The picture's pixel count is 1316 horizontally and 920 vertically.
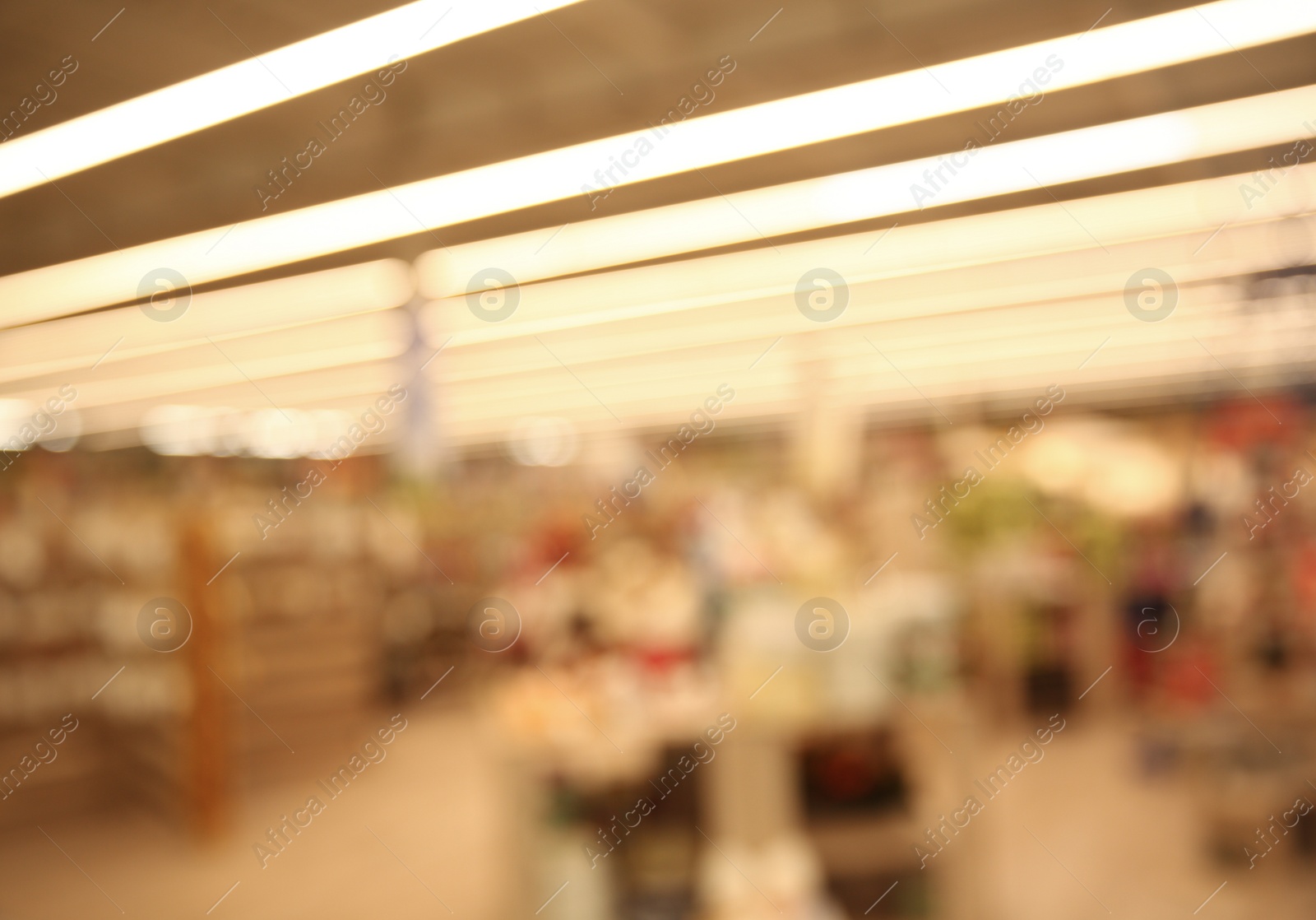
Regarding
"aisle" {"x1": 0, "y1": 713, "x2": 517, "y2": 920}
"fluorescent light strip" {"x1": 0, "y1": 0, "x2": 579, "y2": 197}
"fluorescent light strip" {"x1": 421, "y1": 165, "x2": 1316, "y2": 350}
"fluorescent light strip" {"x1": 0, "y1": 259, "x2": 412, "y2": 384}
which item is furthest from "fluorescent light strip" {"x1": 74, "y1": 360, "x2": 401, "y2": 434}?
"fluorescent light strip" {"x1": 0, "y1": 0, "x2": 579, "y2": 197}

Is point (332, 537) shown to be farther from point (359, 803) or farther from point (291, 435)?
point (291, 435)

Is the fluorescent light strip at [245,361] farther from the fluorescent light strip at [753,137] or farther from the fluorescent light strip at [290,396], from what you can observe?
the fluorescent light strip at [753,137]

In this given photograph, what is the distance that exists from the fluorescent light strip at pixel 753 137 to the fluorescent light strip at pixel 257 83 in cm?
54

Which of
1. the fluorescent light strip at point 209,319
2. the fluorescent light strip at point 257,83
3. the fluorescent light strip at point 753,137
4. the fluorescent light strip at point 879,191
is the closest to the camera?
the fluorescent light strip at point 257,83

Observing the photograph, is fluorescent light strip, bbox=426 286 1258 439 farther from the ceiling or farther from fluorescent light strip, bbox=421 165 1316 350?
fluorescent light strip, bbox=421 165 1316 350

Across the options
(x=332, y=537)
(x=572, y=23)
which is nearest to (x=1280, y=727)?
(x=572, y=23)

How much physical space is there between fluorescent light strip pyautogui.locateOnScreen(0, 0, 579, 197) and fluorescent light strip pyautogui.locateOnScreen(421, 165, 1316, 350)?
6.60 feet

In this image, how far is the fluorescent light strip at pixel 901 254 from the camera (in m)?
3.77

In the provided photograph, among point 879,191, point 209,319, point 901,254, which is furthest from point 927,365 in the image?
point 209,319

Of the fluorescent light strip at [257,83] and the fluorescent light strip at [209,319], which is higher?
the fluorescent light strip at [209,319]

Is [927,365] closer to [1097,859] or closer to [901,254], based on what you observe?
[901,254]

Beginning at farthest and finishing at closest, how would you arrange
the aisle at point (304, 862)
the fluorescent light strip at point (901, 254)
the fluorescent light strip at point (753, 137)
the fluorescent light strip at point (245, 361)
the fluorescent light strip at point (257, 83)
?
the fluorescent light strip at point (245, 361), the fluorescent light strip at point (901, 254), the aisle at point (304, 862), the fluorescent light strip at point (753, 137), the fluorescent light strip at point (257, 83)

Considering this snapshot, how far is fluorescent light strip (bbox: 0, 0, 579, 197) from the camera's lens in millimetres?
1973

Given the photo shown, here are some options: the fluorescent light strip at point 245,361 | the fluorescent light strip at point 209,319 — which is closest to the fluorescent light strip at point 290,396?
the fluorescent light strip at point 245,361
